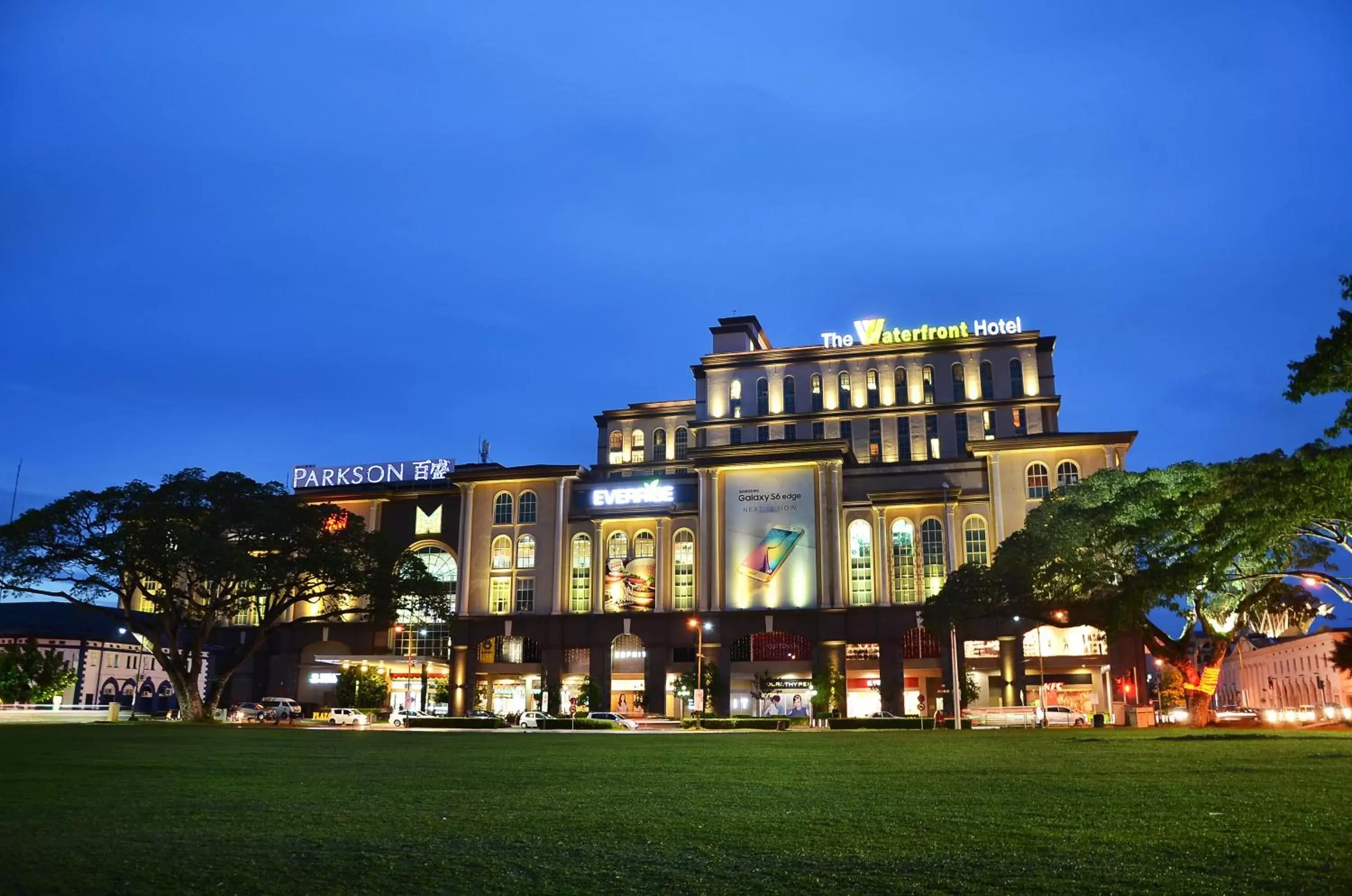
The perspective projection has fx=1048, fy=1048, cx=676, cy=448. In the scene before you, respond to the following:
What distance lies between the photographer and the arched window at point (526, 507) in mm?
83875

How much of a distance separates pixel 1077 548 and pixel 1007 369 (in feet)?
140

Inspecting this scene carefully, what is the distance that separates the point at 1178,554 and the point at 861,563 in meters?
39.4

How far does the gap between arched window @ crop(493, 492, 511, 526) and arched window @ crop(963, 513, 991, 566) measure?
116 feet

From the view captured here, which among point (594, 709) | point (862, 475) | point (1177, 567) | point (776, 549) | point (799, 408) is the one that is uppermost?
point (799, 408)

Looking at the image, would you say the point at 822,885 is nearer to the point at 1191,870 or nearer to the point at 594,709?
Answer: the point at 1191,870

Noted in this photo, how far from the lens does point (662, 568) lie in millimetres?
79375

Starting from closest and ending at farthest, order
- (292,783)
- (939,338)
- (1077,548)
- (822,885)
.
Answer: (822,885) < (292,783) < (1077,548) < (939,338)

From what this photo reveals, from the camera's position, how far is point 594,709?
74.9m

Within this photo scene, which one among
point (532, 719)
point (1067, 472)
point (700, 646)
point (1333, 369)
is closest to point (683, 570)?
point (700, 646)

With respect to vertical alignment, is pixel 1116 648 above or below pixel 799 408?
below

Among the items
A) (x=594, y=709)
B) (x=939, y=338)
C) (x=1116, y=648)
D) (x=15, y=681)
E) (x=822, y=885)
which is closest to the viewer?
(x=822, y=885)

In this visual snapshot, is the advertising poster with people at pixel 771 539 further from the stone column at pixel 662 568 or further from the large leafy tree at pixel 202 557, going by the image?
the large leafy tree at pixel 202 557

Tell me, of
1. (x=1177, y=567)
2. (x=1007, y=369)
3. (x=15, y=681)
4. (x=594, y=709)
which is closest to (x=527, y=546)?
(x=594, y=709)

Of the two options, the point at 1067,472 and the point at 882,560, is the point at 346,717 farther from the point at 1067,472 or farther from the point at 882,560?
the point at 1067,472
